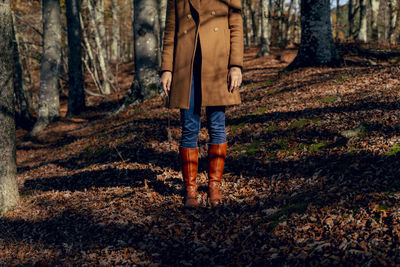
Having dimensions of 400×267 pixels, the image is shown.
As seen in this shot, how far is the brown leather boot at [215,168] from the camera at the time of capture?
4.21 metres

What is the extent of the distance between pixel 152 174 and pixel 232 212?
6.83 ft

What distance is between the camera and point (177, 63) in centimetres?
402

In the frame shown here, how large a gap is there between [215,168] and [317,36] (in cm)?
706

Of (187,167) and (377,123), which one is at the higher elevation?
(377,123)

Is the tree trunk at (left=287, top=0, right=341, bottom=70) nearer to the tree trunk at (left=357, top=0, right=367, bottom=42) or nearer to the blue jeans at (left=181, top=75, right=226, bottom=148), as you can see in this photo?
the blue jeans at (left=181, top=75, right=226, bottom=148)

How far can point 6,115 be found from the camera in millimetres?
5230

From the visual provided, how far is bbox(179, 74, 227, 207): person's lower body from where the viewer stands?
13.2 feet

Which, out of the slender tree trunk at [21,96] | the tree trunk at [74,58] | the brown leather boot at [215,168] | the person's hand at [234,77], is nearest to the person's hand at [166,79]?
the person's hand at [234,77]

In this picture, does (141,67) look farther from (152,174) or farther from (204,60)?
(204,60)

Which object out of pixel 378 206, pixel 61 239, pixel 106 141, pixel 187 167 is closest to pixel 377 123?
pixel 378 206

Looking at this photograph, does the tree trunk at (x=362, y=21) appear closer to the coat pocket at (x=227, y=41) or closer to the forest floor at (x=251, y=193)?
the forest floor at (x=251, y=193)

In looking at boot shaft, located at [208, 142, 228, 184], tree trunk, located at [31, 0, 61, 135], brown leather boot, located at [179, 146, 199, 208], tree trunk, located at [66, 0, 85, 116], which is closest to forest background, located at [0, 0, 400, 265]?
brown leather boot, located at [179, 146, 199, 208]

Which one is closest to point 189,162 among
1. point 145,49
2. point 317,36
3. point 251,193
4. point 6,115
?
point 251,193

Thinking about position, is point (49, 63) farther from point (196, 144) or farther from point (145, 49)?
point (196, 144)
